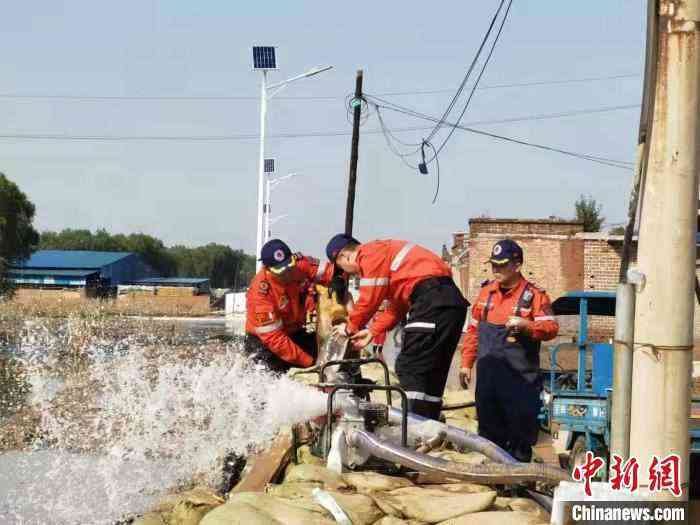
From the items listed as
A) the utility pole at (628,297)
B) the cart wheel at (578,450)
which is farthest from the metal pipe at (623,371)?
the cart wheel at (578,450)

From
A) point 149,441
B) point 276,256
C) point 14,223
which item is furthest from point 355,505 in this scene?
point 14,223

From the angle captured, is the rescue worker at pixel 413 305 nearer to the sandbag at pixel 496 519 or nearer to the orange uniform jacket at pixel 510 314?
the orange uniform jacket at pixel 510 314

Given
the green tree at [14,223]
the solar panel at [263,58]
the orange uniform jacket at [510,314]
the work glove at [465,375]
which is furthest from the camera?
the green tree at [14,223]

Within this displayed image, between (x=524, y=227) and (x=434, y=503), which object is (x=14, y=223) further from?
(x=434, y=503)

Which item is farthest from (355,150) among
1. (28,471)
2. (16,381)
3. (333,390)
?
(333,390)

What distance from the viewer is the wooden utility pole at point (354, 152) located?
18219 mm

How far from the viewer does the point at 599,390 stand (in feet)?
26.9

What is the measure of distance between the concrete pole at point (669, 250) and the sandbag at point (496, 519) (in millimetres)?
710

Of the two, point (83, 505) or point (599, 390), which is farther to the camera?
point (599, 390)

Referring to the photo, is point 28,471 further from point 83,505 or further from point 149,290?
point 149,290

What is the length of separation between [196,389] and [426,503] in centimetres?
296

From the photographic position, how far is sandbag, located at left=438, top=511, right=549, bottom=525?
3.74 meters

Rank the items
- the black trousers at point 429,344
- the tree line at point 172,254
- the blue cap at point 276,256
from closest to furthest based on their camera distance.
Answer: the black trousers at point 429,344 < the blue cap at point 276,256 < the tree line at point 172,254

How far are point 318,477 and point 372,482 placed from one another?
0.92 ft
